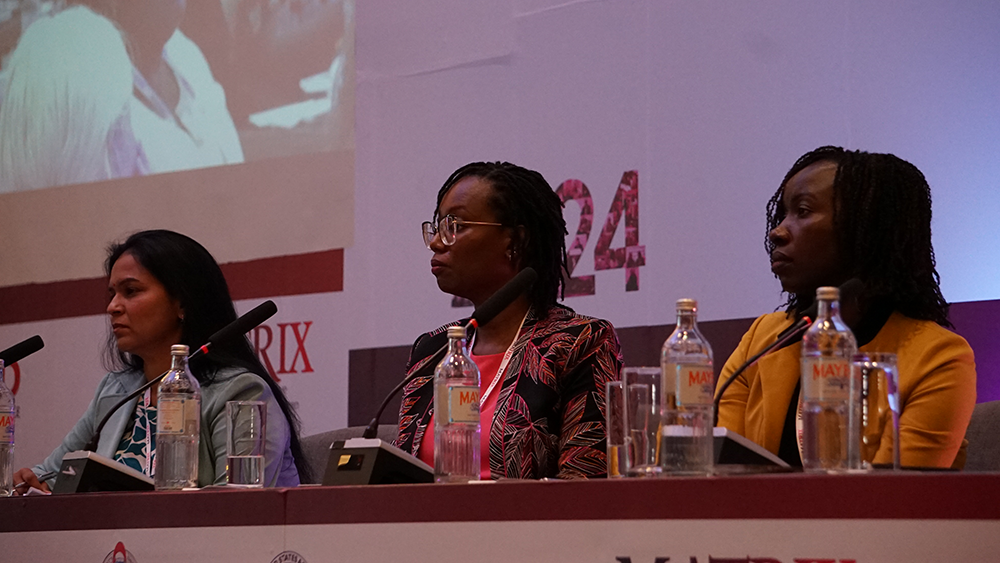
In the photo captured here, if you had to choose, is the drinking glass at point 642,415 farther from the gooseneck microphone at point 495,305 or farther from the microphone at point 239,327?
the microphone at point 239,327

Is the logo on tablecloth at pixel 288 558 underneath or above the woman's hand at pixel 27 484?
underneath

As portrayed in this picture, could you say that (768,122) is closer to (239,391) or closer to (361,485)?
(239,391)

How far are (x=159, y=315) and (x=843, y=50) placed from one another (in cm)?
171

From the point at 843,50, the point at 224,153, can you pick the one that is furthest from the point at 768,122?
the point at 224,153

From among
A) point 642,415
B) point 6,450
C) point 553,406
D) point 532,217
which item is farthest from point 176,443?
point 532,217

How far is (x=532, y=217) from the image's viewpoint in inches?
99.2

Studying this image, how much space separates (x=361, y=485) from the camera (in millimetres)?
1544

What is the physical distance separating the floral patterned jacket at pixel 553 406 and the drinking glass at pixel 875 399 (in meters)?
0.76

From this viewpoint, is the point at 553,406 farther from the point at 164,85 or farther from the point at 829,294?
the point at 164,85

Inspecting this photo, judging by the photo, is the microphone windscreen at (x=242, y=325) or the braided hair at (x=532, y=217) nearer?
the microphone windscreen at (x=242, y=325)

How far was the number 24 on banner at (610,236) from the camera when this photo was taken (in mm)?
3041

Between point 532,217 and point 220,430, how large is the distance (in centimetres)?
79

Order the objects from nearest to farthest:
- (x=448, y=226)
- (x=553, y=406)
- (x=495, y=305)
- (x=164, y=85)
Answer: (x=495, y=305), (x=553, y=406), (x=448, y=226), (x=164, y=85)

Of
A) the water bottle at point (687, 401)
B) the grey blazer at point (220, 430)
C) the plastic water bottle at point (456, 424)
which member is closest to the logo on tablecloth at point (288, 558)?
the plastic water bottle at point (456, 424)
